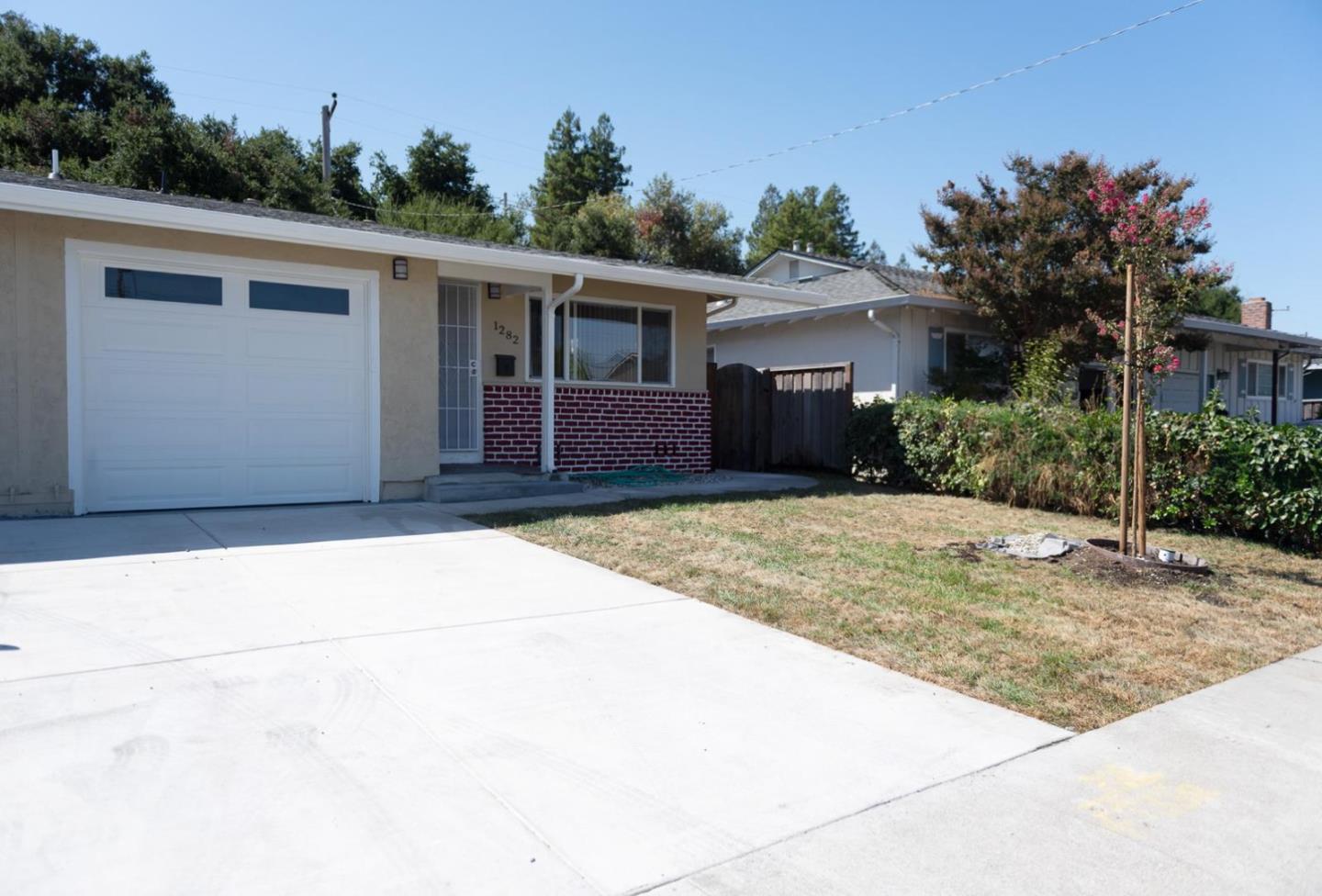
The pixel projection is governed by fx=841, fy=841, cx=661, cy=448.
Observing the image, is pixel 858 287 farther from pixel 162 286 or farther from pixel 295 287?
pixel 162 286

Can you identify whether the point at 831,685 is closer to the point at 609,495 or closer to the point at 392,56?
the point at 609,495

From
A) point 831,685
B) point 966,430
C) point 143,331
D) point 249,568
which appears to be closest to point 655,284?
point 966,430

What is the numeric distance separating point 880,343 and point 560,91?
10214 mm

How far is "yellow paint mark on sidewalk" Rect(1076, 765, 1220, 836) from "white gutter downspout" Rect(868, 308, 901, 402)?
12.7 m

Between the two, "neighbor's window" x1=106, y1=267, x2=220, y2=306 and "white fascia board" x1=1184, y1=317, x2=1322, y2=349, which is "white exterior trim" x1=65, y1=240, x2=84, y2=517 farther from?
"white fascia board" x1=1184, y1=317, x2=1322, y2=349

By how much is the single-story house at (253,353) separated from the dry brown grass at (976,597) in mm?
2548

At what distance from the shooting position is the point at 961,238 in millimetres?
15758

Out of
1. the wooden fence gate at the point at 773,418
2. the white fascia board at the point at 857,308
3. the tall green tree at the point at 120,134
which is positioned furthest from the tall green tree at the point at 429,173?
the wooden fence gate at the point at 773,418

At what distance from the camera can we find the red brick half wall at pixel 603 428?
451 inches

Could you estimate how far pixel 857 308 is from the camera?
607 inches

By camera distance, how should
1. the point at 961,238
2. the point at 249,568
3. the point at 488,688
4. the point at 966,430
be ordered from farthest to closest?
the point at 961,238
the point at 966,430
the point at 249,568
the point at 488,688

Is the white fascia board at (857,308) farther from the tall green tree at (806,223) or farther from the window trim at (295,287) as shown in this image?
the tall green tree at (806,223)

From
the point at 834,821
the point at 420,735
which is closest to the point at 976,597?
the point at 834,821

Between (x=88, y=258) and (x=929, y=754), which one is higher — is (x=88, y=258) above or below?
above
